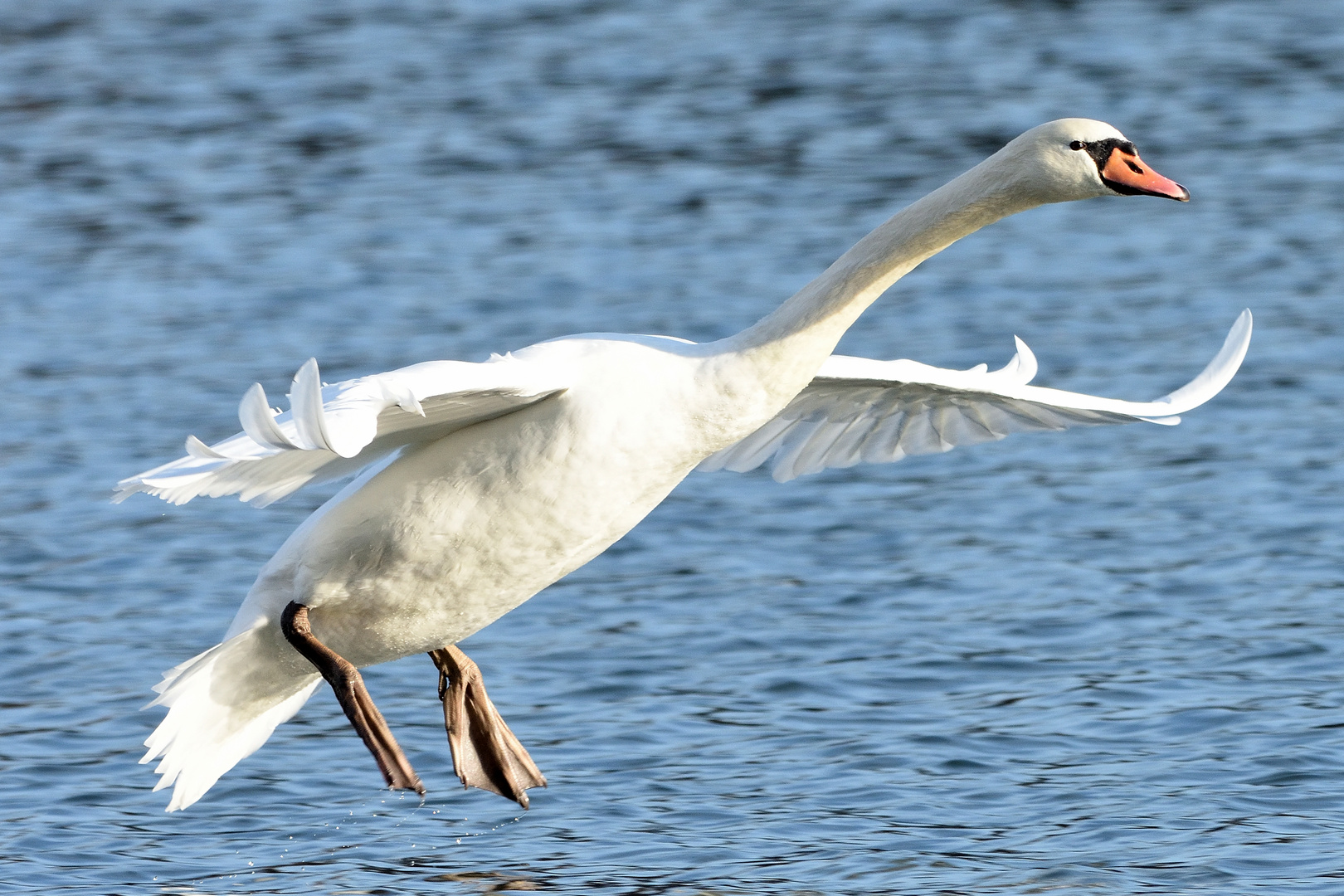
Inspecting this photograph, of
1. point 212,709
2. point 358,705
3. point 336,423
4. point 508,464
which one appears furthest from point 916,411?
point 336,423

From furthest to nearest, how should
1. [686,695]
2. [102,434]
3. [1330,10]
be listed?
1. [1330,10]
2. [102,434]
3. [686,695]

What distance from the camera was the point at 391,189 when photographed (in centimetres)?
1845

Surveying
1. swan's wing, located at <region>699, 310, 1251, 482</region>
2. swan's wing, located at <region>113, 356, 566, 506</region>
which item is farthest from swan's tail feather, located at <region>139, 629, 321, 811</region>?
swan's wing, located at <region>699, 310, 1251, 482</region>

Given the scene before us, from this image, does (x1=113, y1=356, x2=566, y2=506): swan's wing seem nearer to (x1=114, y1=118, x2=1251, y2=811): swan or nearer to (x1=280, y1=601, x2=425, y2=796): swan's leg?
(x1=114, y1=118, x2=1251, y2=811): swan

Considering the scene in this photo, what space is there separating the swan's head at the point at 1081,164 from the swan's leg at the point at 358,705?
2.73 m

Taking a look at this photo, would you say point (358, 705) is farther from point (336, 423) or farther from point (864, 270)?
point (864, 270)

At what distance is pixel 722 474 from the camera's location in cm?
1272

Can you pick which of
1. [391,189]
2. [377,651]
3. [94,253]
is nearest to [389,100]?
[391,189]

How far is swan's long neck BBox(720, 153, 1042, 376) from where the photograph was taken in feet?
23.3

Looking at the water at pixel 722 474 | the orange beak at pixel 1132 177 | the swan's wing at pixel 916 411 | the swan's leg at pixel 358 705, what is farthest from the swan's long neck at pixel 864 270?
the water at pixel 722 474

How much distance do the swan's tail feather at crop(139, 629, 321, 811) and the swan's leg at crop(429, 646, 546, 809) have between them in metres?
0.56

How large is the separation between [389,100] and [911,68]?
4981mm

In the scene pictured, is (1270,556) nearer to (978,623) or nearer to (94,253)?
(978,623)

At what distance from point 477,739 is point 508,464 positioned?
157 centimetres
